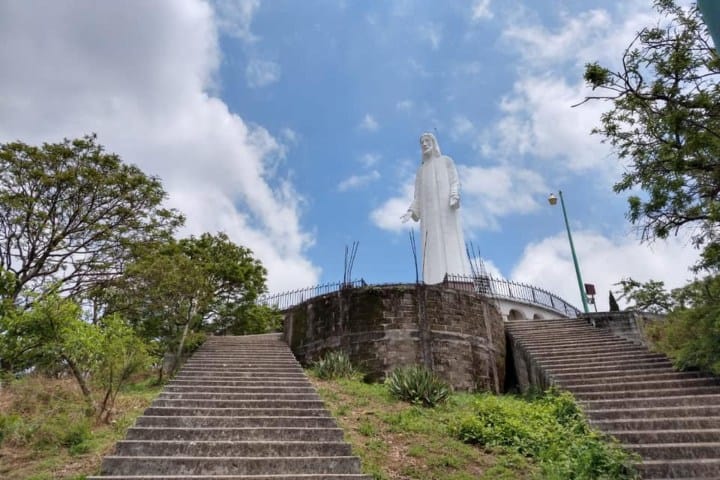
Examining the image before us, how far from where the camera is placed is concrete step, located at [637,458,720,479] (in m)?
5.57

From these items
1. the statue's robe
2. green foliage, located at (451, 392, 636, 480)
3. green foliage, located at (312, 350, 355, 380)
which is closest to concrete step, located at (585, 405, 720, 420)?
green foliage, located at (451, 392, 636, 480)

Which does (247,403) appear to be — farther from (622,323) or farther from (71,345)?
(622,323)

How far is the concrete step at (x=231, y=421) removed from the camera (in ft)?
22.4

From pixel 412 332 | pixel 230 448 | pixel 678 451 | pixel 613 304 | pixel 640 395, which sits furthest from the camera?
pixel 613 304

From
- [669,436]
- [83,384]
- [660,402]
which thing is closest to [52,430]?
[83,384]

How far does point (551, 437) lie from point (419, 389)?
9.92 ft

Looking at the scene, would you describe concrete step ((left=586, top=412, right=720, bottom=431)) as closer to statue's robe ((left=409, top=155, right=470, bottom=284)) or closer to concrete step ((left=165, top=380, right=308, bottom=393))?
concrete step ((left=165, top=380, right=308, bottom=393))

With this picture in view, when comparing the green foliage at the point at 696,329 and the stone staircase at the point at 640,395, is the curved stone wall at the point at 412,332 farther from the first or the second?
the green foliage at the point at 696,329

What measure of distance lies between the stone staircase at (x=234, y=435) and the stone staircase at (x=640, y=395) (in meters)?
4.27

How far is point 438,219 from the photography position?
75.6ft

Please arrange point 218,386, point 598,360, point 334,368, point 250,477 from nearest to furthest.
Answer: point 250,477 → point 218,386 → point 598,360 → point 334,368

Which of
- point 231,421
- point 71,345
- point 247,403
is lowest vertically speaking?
point 231,421

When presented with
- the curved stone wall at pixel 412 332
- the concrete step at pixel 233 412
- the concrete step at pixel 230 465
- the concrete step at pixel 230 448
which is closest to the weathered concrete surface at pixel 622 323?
the curved stone wall at pixel 412 332

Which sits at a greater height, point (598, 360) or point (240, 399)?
point (598, 360)
